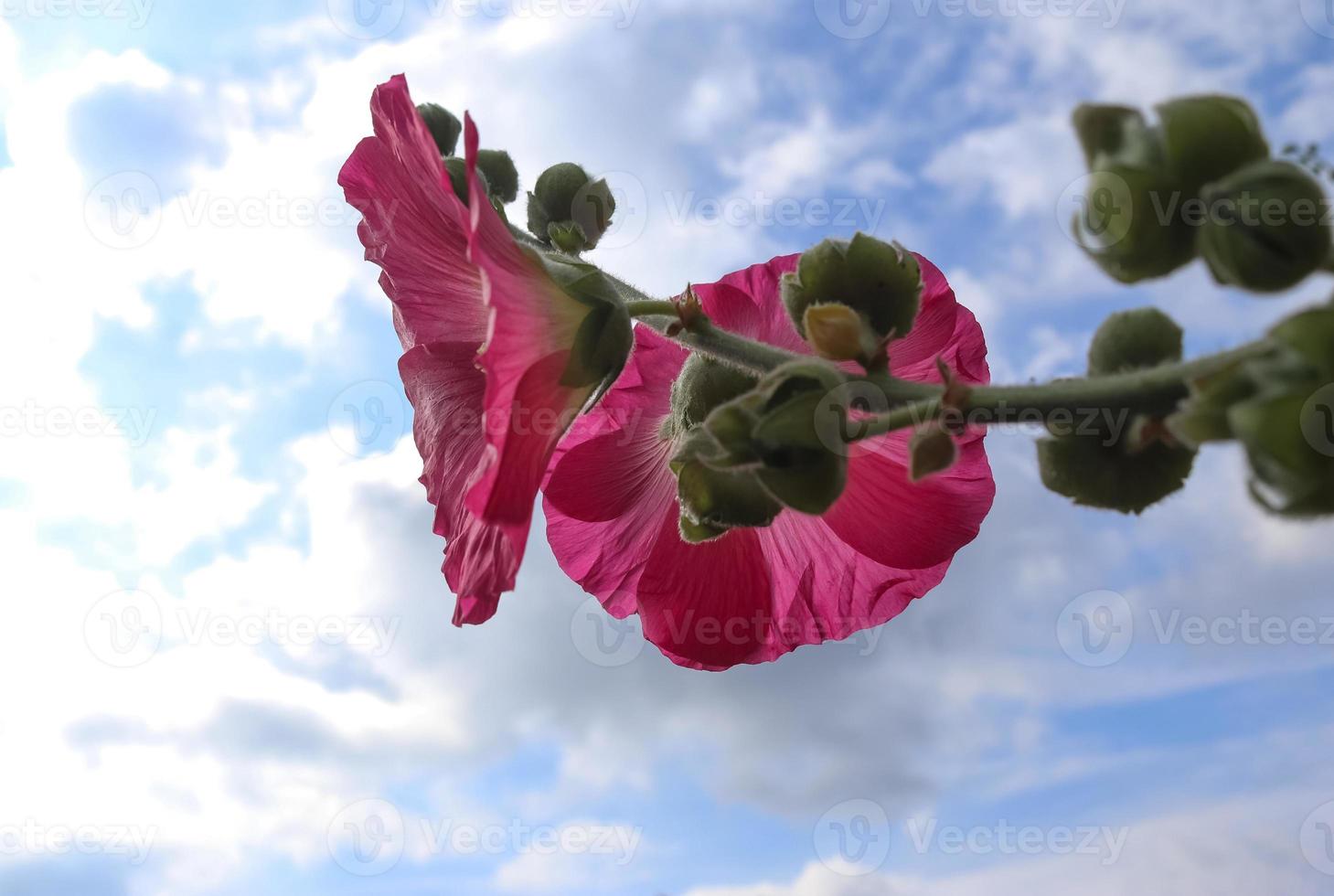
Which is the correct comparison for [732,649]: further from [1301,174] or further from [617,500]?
[1301,174]

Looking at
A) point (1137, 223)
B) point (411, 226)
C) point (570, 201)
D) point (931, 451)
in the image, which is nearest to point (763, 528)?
point (570, 201)

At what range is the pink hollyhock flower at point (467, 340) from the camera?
1.22 m

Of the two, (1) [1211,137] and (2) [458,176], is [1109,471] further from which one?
(2) [458,176]

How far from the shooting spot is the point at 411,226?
159 centimetres

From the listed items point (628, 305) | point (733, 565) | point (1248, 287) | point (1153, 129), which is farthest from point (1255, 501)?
point (733, 565)

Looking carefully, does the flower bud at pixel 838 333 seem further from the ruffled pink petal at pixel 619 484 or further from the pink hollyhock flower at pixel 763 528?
the ruffled pink petal at pixel 619 484

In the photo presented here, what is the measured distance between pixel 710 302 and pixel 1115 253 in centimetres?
95

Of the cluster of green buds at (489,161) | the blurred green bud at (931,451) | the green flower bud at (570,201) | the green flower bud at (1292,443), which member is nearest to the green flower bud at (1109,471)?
the blurred green bud at (931,451)

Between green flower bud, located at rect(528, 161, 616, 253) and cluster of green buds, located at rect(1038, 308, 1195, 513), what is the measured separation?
998 millimetres

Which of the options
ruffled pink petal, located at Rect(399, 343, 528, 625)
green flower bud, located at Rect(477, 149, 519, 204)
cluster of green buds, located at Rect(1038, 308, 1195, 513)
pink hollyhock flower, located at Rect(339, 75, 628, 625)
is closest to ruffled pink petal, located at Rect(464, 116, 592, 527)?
pink hollyhock flower, located at Rect(339, 75, 628, 625)

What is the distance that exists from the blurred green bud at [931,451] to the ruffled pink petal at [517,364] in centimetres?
44

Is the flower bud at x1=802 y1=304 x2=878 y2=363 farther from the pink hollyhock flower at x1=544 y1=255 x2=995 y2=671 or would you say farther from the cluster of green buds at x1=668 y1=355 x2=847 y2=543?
the pink hollyhock flower at x1=544 y1=255 x2=995 y2=671

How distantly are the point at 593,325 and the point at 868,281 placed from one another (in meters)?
0.40

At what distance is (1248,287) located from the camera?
0.91 metres
